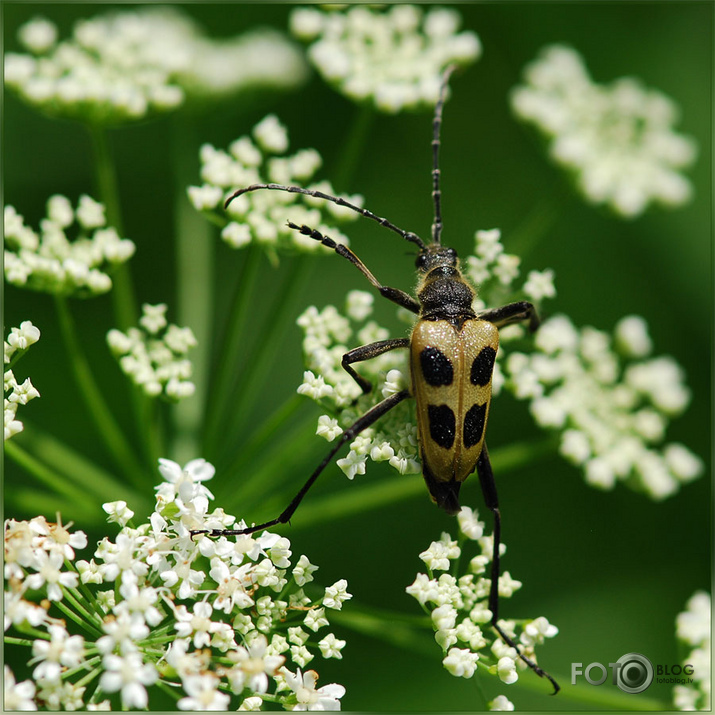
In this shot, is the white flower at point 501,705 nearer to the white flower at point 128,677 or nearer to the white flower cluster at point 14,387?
the white flower at point 128,677

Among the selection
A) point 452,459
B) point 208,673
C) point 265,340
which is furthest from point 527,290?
point 208,673

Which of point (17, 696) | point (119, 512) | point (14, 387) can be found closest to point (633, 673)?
point (119, 512)

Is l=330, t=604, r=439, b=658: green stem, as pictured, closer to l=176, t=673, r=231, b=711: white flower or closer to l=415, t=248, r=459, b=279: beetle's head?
l=176, t=673, r=231, b=711: white flower

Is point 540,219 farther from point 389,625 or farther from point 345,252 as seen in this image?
point 389,625

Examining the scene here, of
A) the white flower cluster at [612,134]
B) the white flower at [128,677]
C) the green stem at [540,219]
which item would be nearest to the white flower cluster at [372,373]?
the green stem at [540,219]

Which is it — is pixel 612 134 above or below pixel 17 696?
above

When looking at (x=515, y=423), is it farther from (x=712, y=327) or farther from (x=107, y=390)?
(x=107, y=390)

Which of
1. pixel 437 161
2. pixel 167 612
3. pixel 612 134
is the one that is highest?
pixel 612 134
